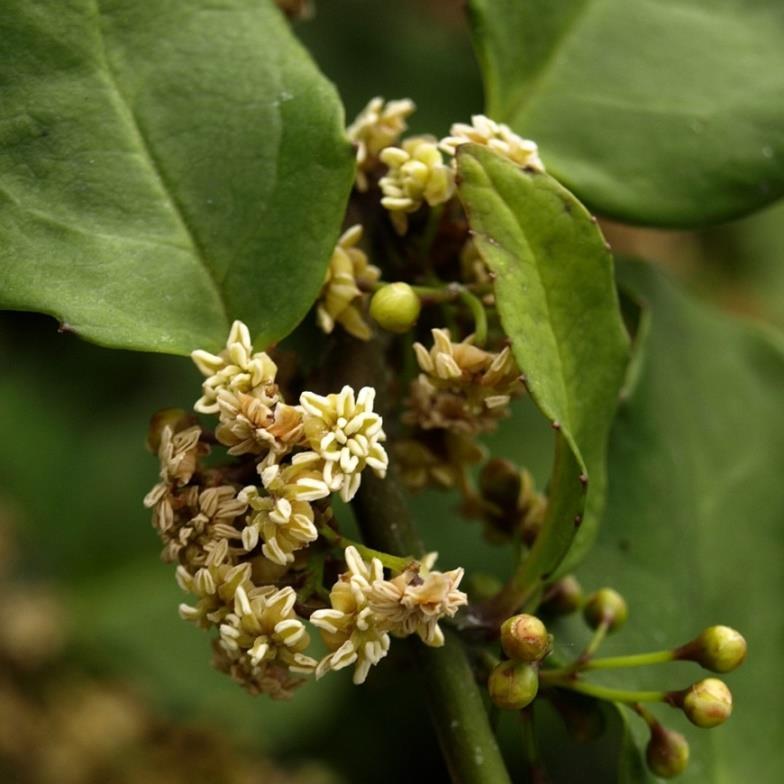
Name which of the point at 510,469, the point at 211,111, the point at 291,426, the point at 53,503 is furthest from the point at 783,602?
the point at 53,503

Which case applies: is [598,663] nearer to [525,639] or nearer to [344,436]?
[525,639]

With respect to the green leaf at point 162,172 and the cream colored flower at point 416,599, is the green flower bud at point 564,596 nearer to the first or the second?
the cream colored flower at point 416,599

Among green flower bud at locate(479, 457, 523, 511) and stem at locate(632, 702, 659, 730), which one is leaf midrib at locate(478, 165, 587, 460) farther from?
stem at locate(632, 702, 659, 730)

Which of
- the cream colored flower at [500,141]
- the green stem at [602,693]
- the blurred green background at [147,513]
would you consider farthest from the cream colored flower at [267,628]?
the blurred green background at [147,513]

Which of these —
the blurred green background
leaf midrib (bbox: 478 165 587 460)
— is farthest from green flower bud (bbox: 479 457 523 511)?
the blurred green background

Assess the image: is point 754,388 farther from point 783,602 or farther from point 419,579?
point 419,579

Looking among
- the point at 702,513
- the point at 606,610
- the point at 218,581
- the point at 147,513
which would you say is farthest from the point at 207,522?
the point at 147,513
